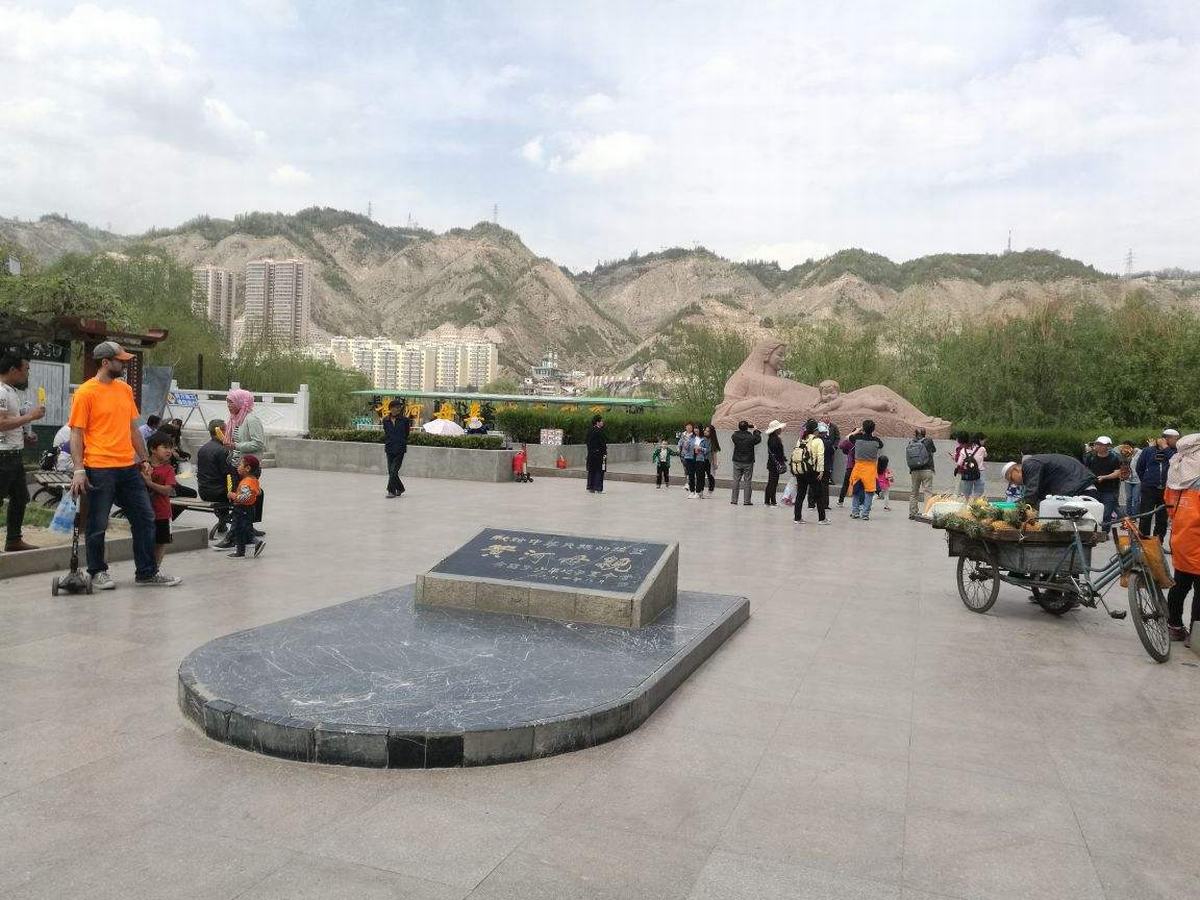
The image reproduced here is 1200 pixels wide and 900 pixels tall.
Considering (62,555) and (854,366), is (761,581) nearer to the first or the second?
(62,555)

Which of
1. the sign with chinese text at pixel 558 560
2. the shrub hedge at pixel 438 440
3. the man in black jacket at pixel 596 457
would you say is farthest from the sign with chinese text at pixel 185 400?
the sign with chinese text at pixel 558 560

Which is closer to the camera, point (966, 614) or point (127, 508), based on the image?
point (127, 508)

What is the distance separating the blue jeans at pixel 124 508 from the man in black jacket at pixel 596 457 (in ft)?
35.6

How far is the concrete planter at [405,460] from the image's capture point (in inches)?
752

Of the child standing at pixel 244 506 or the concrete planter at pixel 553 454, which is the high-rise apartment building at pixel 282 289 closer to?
the concrete planter at pixel 553 454

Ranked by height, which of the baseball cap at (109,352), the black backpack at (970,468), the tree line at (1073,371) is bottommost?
the black backpack at (970,468)

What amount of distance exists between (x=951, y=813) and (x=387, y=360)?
10983 centimetres

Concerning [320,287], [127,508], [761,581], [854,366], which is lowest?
[761,581]

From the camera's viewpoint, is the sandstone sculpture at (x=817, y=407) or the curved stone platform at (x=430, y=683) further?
the sandstone sculpture at (x=817, y=407)

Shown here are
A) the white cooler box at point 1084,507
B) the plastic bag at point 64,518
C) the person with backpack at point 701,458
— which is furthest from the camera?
the person with backpack at point 701,458

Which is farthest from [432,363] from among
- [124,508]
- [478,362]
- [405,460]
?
[124,508]

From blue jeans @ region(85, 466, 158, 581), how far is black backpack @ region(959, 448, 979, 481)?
12496 millimetres

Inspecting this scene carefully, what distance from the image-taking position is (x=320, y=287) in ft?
374

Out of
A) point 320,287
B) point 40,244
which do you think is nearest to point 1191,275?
point 320,287
